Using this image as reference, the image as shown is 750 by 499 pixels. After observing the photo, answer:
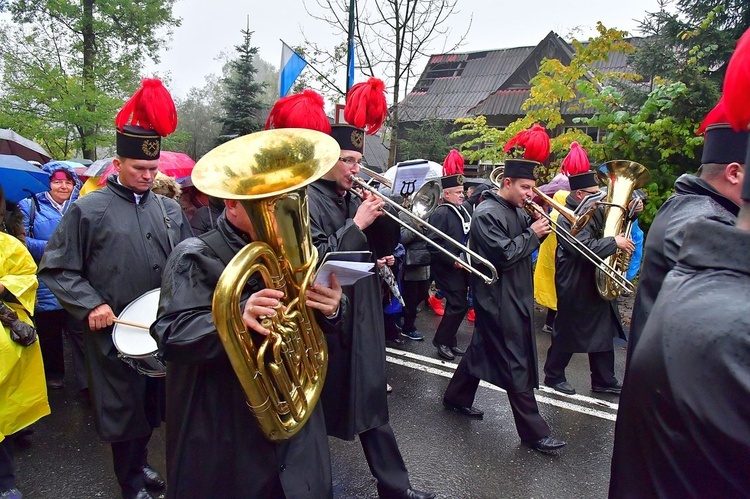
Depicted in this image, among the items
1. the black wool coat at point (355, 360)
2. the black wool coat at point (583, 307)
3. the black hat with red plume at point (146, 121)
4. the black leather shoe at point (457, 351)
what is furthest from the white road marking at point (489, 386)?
the black hat with red plume at point (146, 121)

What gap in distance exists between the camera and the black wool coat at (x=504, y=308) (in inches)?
147

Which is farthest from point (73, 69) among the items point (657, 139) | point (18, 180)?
point (657, 139)

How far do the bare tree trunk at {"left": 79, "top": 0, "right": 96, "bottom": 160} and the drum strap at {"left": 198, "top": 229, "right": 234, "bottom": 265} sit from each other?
1186 cm

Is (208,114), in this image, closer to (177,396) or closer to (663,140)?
(663,140)

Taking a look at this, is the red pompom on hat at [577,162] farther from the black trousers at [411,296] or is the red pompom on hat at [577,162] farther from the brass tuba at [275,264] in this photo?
the brass tuba at [275,264]

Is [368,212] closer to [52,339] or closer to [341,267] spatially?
[341,267]

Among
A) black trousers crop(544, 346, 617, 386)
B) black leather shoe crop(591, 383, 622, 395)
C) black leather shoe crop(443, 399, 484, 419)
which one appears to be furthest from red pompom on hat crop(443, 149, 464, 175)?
black leather shoe crop(443, 399, 484, 419)

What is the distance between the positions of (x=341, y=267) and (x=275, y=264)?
244 mm

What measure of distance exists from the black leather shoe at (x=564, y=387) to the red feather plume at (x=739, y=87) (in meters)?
4.00

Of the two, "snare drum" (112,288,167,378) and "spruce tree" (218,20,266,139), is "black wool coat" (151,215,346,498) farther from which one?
"spruce tree" (218,20,266,139)

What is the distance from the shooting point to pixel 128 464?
2.88 m

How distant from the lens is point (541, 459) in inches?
144

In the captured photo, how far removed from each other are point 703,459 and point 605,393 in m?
4.23

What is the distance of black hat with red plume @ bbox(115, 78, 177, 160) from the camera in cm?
294
